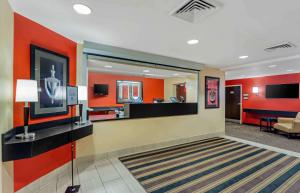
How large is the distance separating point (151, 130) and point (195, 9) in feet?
9.39

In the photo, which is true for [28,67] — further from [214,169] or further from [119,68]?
[214,169]

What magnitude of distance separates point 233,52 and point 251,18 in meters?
1.55

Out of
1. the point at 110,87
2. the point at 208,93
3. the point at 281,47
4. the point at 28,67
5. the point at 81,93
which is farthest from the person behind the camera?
the point at 110,87

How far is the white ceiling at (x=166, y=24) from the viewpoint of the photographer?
1.66 metres

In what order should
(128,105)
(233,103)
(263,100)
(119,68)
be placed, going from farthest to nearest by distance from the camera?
(233,103) < (263,100) < (119,68) < (128,105)

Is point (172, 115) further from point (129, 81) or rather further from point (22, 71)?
point (22, 71)

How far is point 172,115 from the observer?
4145 millimetres

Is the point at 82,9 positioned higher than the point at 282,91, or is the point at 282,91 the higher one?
the point at 82,9

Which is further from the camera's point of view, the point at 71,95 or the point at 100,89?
the point at 100,89

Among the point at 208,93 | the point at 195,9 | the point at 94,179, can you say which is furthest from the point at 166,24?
the point at 208,93

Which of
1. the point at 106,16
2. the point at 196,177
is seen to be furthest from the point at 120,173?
the point at 106,16

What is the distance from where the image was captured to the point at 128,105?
3.56 metres

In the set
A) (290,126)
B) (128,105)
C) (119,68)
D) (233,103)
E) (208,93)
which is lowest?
(290,126)

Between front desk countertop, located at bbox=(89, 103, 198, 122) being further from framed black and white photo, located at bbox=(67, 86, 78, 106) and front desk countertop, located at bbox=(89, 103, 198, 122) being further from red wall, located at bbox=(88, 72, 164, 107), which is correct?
red wall, located at bbox=(88, 72, 164, 107)
